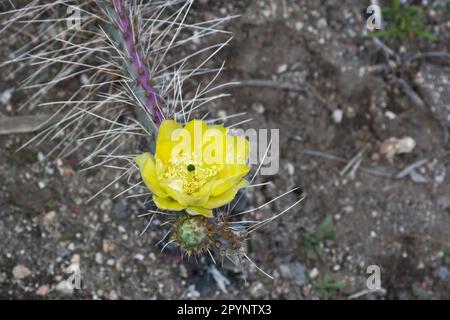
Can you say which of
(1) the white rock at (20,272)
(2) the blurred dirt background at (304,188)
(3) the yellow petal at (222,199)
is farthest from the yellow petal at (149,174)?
(1) the white rock at (20,272)

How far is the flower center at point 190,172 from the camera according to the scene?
147cm

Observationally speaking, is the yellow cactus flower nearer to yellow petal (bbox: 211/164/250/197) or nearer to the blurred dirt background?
yellow petal (bbox: 211/164/250/197)

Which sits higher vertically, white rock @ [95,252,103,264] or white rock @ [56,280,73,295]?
white rock @ [95,252,103,264]

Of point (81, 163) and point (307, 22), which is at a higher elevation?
point (307, 22)

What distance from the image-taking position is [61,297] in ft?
6.52

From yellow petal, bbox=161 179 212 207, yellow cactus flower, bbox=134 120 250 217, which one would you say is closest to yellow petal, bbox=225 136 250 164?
yellow cactus flower, bbox=134 120 250 217

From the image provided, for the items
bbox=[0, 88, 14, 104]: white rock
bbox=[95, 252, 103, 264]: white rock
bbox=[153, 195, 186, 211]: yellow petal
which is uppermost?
bbox=[0, 88, 14, 104]: white rock

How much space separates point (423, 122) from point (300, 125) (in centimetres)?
51

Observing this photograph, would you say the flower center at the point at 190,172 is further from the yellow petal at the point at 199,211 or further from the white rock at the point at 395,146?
the white rock at the point at 395,146

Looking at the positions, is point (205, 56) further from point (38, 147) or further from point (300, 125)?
point (38, 147)

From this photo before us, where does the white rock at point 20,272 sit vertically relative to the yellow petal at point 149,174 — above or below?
below

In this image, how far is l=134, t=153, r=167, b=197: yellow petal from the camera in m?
1.39

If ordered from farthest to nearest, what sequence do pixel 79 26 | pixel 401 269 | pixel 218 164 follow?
pixel 401 269 → pixel 79 26 → pixel 218 164

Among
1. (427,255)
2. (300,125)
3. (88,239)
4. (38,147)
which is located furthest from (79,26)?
(427,255)
